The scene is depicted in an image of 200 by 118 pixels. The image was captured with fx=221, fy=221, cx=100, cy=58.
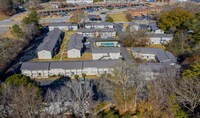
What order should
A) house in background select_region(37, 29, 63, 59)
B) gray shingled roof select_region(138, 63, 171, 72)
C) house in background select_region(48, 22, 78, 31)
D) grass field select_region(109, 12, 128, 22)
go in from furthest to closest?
grass field select_region(109, 12, 128, 22) < house in background select_region(48, 22, 78, 31) < house in background select_region(37, 29, 63, 59) < gray shingled roof select_region(138, 63, 171, 72)

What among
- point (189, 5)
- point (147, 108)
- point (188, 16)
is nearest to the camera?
point (147, 108)

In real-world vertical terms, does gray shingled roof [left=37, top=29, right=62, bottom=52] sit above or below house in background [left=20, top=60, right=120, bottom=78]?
above

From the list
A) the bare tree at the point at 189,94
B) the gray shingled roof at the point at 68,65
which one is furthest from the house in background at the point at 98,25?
the bare tree at the point at 189,94

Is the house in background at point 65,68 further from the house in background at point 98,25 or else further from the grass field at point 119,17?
the grass field at point 119,17

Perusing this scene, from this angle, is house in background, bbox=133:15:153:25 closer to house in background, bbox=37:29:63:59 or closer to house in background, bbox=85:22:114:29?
house in background, bbox=85:22:114:29

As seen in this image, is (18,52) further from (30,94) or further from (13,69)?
(30,94)

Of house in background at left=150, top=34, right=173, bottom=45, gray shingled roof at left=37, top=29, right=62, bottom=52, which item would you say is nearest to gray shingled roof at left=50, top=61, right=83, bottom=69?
gray shingled roof at left=37, top=29, right=62, bottom=52

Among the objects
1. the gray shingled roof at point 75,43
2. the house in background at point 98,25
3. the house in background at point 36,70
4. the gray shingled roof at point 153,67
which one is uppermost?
the house in background at point 98,25

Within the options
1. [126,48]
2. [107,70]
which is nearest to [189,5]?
[126,48]
